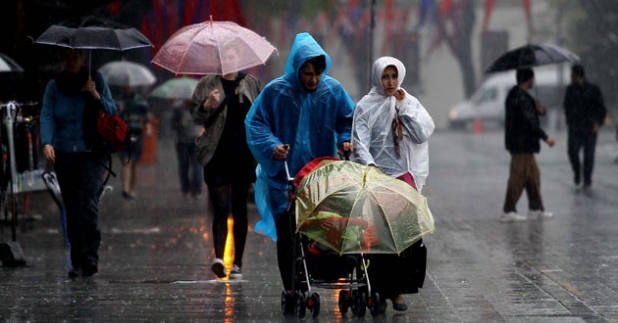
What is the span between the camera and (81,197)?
Result: 9.97 meters

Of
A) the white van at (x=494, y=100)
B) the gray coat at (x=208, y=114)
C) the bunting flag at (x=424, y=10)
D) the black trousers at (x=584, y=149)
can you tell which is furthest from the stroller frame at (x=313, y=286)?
the bunting flag at (x=424, y=10)

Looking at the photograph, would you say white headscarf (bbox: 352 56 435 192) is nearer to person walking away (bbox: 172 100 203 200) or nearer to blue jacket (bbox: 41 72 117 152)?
blue jacket (bbox: 41 72 117 152)

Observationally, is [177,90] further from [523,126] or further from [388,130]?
[388,130]

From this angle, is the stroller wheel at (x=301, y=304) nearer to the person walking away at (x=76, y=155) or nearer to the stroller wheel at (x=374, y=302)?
the stroller wheel at (x=374, y=302)

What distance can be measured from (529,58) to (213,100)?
679 cm

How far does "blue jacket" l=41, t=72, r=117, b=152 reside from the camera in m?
9.89

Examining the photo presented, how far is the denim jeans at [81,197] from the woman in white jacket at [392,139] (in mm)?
2508

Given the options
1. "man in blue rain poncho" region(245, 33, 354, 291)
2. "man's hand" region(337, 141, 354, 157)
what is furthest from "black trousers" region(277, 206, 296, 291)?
"man's hand" region(337, 141, 354, 157)

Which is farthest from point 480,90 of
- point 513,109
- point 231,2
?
point 513,109

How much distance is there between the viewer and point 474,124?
150ft

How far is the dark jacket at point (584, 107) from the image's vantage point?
19031 millimetres

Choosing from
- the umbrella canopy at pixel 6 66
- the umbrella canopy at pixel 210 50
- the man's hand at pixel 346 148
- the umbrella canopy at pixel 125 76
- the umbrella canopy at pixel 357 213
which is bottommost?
the umbrella canopy at pixel 357 213

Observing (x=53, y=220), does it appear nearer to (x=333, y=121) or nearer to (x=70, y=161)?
(x=70, y=161)

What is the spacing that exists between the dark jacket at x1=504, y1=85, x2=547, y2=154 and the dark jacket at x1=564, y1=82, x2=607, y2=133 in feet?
14.3
